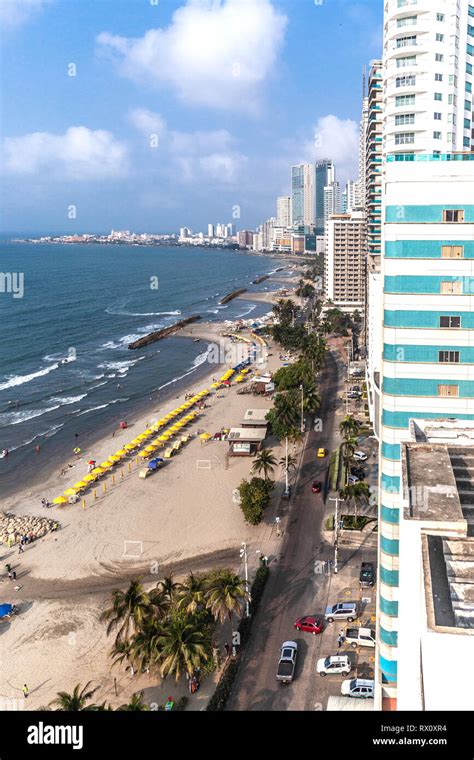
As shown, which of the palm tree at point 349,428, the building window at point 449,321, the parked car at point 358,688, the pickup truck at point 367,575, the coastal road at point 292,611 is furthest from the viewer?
the palm tree at point 349,428

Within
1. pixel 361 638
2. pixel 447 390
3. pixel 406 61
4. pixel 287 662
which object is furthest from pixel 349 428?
pixel 406 61

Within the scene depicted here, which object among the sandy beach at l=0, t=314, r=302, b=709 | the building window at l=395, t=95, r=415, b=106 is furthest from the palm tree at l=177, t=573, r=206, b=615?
the building window at l=395, t=95, r=415, b=106

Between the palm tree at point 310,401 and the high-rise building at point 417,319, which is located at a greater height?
the high-rise building at point 417,319

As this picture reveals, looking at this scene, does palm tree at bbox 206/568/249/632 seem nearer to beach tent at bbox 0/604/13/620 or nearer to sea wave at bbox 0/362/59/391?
beach tent at bbox 0/604/13/620

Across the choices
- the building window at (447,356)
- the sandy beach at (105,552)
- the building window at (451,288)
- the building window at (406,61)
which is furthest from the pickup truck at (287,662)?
the building window at (406,61)

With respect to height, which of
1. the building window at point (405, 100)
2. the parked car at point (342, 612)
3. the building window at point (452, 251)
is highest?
the building window at point (405, 100)

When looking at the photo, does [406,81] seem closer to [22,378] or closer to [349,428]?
[349,428]

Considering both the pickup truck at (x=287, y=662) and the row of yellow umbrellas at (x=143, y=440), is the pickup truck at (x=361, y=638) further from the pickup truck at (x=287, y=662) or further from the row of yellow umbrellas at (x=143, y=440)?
the row of yellow umbrellas at (x=143, y=440)
